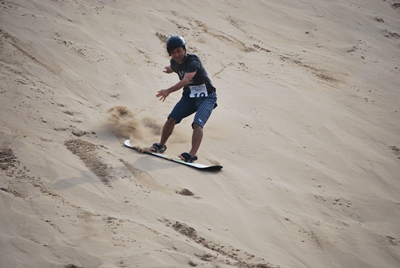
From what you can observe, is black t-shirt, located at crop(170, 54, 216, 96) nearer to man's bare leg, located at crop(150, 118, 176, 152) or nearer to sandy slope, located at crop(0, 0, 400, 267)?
man's bare leg, located at crop(150, 118, 176, 152)

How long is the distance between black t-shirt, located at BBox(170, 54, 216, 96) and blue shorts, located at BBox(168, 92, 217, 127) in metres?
0.11

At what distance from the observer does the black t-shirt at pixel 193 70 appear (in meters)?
5.29

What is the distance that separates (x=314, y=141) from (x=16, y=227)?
421 cm

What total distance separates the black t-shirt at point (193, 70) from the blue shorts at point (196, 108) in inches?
4.2

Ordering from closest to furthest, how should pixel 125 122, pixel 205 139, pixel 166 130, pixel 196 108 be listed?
pixel 166 130 → pixel 196 108 → pixel 125 122 → pixel 205 139

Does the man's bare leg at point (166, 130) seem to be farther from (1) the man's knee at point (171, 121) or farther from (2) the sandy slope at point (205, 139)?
(2) the sandy slope at point (205, 139)

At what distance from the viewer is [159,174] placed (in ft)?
15.5

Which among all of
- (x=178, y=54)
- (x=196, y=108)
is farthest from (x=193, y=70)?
(x=196, y=108)

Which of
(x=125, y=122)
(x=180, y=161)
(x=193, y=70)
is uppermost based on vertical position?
(x=193, y=70)

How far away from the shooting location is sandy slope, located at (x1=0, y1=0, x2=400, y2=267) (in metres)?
3.66

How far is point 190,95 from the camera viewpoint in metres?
5.51

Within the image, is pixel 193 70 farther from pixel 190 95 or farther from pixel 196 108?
pixel 196 108

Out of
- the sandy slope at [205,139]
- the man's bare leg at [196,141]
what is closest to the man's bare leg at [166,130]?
the sandy slope at [205,139]

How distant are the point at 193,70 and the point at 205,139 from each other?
1047mm
